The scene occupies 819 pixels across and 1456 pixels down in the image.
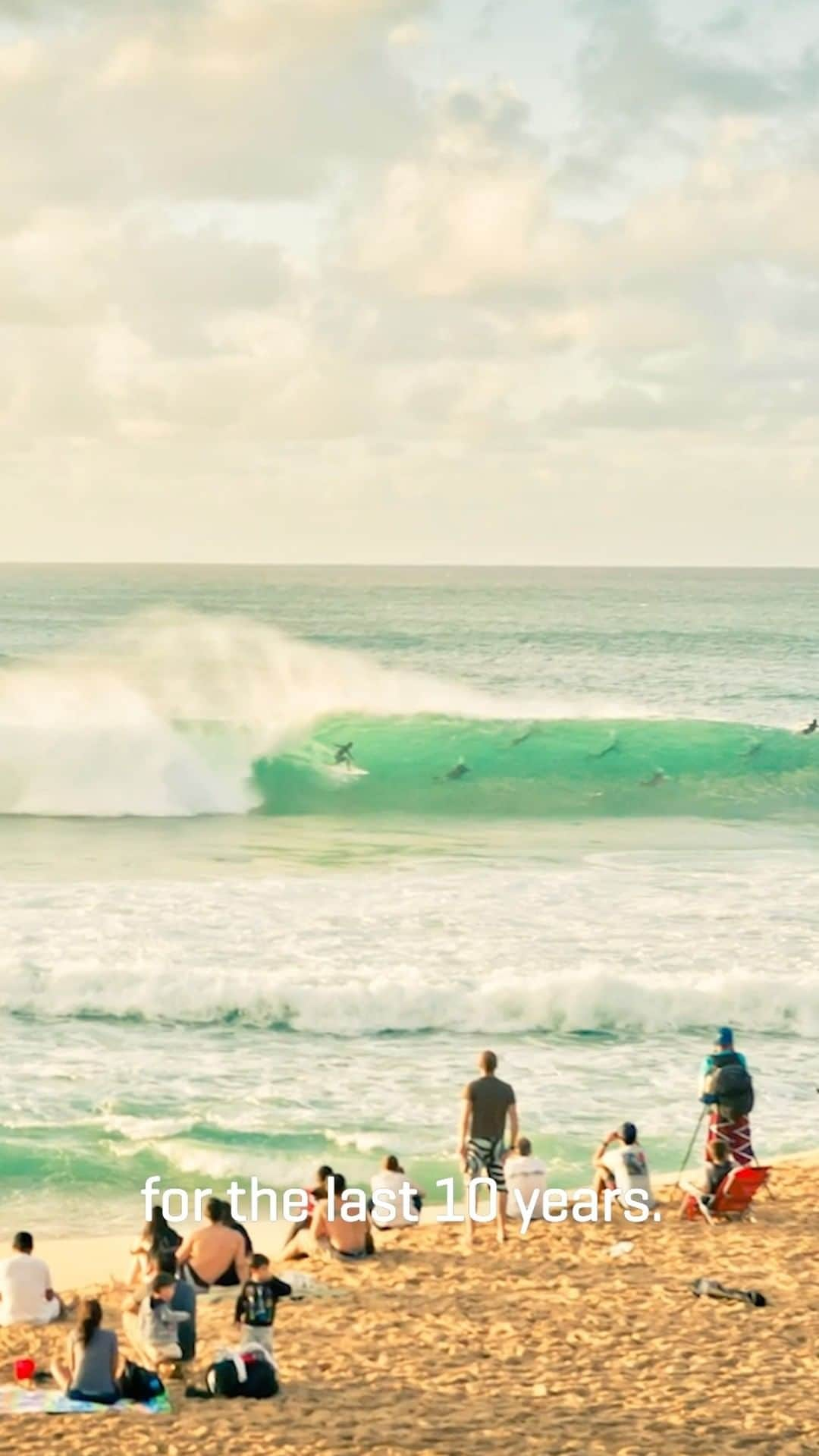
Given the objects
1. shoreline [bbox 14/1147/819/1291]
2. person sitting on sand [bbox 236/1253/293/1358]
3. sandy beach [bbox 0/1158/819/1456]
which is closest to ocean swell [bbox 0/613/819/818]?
shoreline [bbox 14/1147/819/1291]

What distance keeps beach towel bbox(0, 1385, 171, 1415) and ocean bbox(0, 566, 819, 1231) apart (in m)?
3.20

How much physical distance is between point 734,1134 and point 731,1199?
386mm

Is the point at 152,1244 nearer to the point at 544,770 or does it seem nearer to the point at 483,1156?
the point at 483,1156

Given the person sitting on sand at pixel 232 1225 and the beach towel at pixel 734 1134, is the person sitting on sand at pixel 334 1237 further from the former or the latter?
the beach towel at pixel 734 1134

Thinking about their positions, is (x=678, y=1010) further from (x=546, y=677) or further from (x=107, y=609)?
(x=107, y=609)

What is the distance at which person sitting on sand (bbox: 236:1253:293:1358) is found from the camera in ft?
27.3

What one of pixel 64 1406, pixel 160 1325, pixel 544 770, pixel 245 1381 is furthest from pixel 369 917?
pixel 544 770

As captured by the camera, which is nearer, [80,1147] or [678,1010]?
[80,1147]

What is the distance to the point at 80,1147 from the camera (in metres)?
12.4

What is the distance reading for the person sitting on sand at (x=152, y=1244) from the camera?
9.21 metres

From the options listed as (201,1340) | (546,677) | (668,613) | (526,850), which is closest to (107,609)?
(668,613)

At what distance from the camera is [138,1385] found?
7867 mm

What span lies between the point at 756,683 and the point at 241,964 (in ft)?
139

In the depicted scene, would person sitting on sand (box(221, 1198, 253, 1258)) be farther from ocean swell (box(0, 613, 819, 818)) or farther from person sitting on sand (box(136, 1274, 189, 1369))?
ocean swell (box(0, 613, 819, 818))
